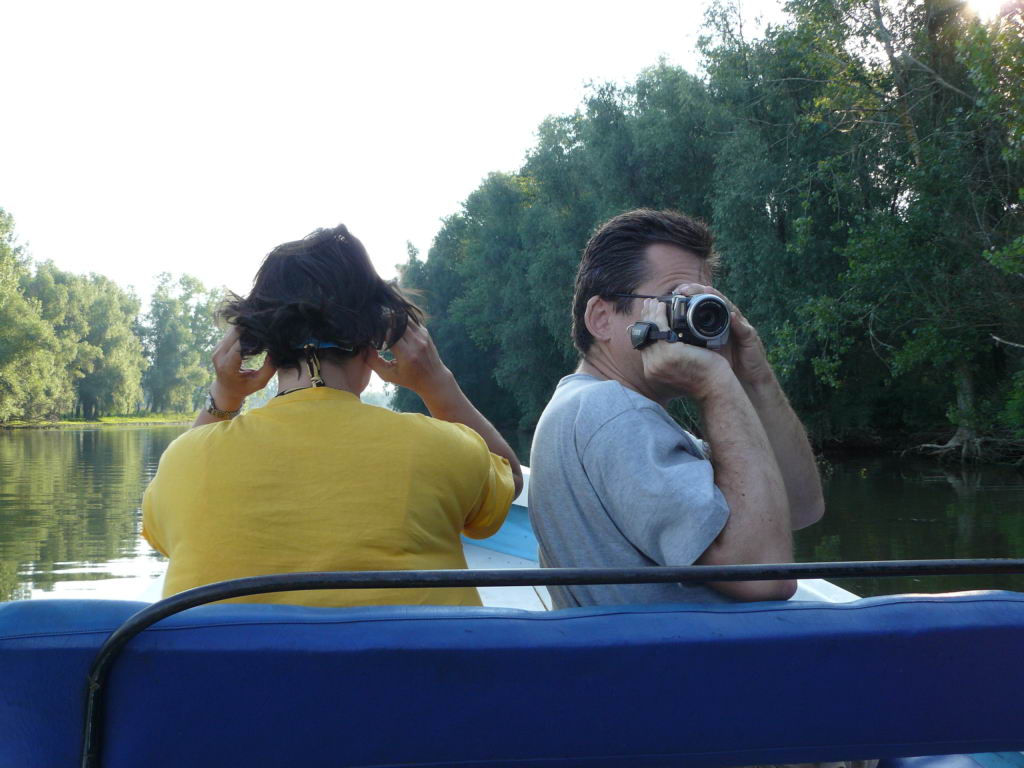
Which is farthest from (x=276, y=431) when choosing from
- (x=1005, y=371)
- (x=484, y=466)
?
(x=1005, y=371)

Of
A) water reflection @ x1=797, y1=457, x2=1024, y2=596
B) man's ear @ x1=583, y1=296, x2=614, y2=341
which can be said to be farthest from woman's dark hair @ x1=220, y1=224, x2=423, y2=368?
water reflection @ x1=797, y1=457, x2=1024, y2=596

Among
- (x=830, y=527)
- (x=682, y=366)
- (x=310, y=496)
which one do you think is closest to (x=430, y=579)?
(x=310, y=496)

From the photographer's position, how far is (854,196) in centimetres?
1703

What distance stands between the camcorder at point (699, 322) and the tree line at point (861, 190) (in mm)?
12518

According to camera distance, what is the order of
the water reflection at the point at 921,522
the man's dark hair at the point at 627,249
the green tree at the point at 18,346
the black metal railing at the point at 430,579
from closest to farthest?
the black metal railing at the point at 430,579
the man's dark hair at the point at 627,249
the water reflection at the point at 921,522
the green tree at the point at 18,346

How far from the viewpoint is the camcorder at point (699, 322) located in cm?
171

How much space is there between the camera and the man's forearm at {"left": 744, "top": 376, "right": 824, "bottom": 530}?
2072mm

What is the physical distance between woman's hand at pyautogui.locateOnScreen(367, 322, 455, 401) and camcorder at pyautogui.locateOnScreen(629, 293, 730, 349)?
524mm

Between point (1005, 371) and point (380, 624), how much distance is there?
19.4 m

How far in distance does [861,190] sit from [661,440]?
55.6ft

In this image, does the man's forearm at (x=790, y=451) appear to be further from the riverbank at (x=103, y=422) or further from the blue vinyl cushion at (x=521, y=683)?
the riverbank at (x=103, y=422)

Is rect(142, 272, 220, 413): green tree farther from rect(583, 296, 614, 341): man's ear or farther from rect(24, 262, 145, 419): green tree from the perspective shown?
rect(583, 296, 614, 341): man's ear

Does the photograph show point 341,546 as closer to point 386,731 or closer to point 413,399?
point 386,731

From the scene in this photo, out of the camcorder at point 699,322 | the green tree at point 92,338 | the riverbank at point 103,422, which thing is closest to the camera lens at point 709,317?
the camcorder at point 699,322
